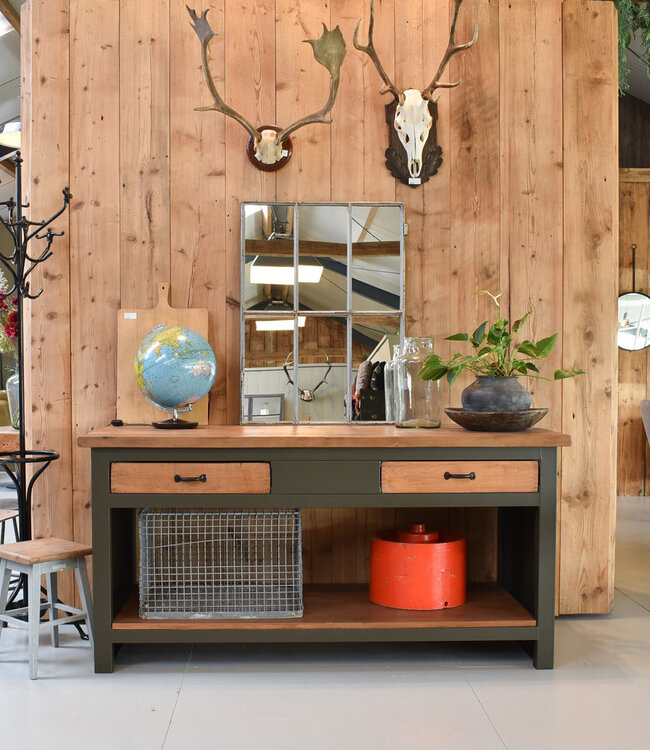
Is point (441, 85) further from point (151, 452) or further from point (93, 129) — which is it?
point (151, 452)

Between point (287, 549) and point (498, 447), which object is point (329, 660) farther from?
point (498, 447)

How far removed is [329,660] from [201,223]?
1.88 m

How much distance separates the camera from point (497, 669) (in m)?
2.87

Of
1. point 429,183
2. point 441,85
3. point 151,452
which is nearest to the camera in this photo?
point 151,452

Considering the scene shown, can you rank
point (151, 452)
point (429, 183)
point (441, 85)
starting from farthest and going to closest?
point (429, 183)
point (441, 85)
point (151, 452)

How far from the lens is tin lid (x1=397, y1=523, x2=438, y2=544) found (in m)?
3.12

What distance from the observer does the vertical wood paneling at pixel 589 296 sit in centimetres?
348

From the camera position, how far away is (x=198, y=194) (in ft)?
11.2

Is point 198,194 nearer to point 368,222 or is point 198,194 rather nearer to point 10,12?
point 368,222

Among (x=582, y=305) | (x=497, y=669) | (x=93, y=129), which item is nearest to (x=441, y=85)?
(x=582, y=305)

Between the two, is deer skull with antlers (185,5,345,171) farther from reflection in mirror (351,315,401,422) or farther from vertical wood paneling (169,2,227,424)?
reflection in mirror (351,315,401,422)

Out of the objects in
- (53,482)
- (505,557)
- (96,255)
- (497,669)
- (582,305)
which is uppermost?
(96,255)

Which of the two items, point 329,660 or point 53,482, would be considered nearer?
point 329,660

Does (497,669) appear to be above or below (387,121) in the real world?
below
